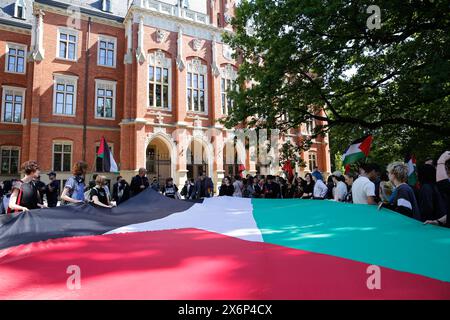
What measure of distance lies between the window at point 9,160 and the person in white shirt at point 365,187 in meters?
23.2

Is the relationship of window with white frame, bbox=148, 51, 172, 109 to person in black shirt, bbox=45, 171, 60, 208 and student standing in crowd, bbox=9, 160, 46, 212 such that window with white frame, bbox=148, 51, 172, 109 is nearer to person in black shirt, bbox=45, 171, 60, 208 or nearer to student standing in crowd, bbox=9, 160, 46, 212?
person in black shirt, bbox=45, 171, 60, 208

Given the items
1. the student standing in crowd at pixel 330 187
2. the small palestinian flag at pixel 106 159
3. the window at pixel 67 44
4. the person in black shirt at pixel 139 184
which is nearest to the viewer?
the person in black shirt at pixel 139 184

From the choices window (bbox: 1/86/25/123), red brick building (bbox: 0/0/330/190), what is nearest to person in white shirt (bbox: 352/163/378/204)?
red brick building (bbox: 0/0/330/190)

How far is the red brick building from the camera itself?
20.4 metres

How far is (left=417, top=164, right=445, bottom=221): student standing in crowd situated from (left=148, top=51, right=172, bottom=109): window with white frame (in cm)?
2027

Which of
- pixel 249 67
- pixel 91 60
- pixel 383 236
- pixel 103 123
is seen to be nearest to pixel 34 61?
pixel 91 60

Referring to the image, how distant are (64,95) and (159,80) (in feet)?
22.6

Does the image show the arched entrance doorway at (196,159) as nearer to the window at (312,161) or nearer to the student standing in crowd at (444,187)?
the window at (312,161)

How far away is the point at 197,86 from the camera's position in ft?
79.4

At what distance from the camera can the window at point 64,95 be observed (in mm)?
20734

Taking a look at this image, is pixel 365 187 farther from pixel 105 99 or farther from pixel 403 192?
pixel 105 99

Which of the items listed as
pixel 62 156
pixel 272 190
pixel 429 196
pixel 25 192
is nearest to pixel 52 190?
pixel 25 192

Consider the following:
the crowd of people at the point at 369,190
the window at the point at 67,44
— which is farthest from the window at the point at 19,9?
the crowd of people at the point at 369,190
